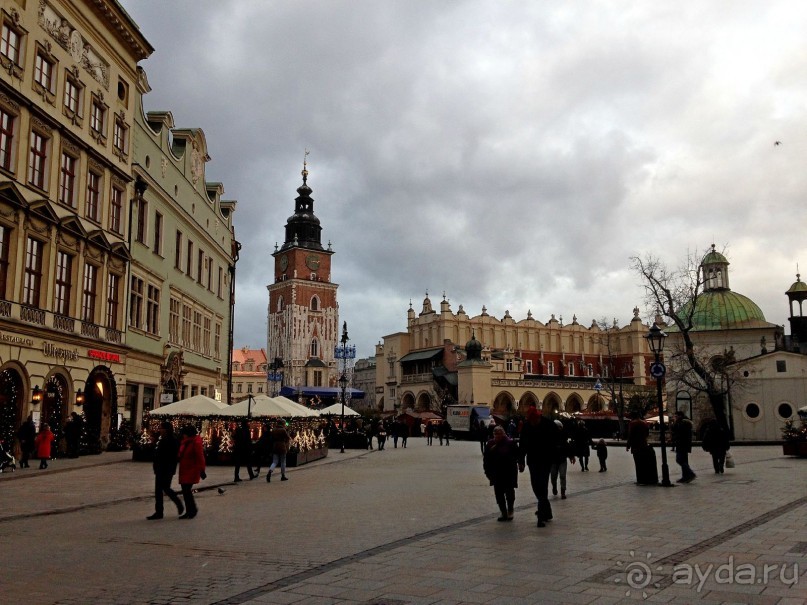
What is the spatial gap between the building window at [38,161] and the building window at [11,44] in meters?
2.26

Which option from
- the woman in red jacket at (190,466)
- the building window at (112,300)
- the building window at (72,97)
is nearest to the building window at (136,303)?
the building window at (112,300)

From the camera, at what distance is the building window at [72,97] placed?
26.0 meters

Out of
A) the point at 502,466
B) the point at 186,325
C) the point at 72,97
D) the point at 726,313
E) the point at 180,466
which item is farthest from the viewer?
the point at 726,313

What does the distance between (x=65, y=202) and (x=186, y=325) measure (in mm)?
14339

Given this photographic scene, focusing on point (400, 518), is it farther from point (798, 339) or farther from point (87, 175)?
point (798, 339)

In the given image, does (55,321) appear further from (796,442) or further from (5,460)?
(796,442)

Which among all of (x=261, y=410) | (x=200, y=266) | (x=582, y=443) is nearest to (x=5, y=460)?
(x=261, y=410)

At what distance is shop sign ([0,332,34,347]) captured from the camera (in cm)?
2192

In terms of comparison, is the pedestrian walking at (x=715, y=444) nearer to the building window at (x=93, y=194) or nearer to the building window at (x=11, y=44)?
the building window at (x=93, y=194)

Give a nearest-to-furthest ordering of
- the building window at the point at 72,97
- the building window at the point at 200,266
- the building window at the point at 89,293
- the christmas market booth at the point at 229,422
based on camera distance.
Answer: the christmas market booth at the point at 229,422, the building window at the point at 72,97, the building window at the point at 89,293, the building window at the point at 200,266

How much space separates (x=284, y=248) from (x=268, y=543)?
116 meters

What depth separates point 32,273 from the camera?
24.0 metres

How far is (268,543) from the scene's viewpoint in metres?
9.90

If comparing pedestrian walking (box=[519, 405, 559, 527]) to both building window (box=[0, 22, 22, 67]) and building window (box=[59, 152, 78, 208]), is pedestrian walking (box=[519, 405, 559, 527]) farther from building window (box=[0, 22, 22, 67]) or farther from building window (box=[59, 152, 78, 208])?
building window (box=[59, 152, 78, 208])
